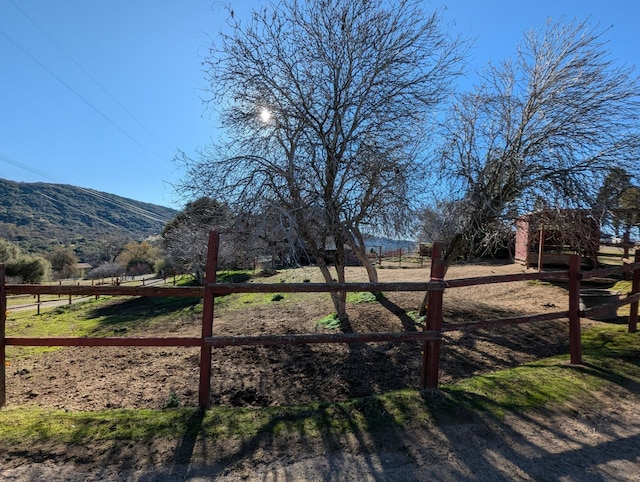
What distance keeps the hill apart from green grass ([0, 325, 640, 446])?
5150 inches

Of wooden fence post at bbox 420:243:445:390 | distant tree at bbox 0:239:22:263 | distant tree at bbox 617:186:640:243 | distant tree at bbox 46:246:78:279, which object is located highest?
distant tree at bbox 617:186:640:243

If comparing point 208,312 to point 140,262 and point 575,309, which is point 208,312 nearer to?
point 575,309

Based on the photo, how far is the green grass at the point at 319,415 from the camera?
3.17 metres

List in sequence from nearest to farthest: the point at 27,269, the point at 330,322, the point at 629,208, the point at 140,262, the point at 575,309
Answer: the point at 575,309
the point at 629,208
the point at 330,322
the point at 27,269
the point at 140,262

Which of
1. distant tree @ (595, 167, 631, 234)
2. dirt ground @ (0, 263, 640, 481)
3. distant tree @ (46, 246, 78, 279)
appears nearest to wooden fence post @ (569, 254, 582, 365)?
dirt ground @ (0, 263, 640, 481)

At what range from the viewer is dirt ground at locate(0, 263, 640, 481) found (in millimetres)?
2699

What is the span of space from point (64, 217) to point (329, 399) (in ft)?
615

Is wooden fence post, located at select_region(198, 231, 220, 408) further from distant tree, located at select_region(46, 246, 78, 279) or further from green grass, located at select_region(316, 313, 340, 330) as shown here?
distant tree, located at select_region(46, 246, 78, 279)

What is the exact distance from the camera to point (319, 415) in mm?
3484

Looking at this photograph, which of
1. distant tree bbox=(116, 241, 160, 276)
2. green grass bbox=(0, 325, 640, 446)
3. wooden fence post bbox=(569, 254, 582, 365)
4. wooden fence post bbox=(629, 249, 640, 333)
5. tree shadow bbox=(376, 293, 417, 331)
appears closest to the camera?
green grass bbox=(0, 325, 640, 446)

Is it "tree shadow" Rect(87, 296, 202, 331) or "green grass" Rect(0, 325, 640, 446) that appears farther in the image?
"tree shadow" Rect(87, 296, 202, 331)

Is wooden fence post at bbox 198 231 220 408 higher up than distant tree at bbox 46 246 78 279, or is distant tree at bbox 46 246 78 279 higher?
wooden fence post at bbox 198 231 220 408

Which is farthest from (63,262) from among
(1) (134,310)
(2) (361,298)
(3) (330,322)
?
(3) (330,322)

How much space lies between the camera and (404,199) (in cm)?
746
